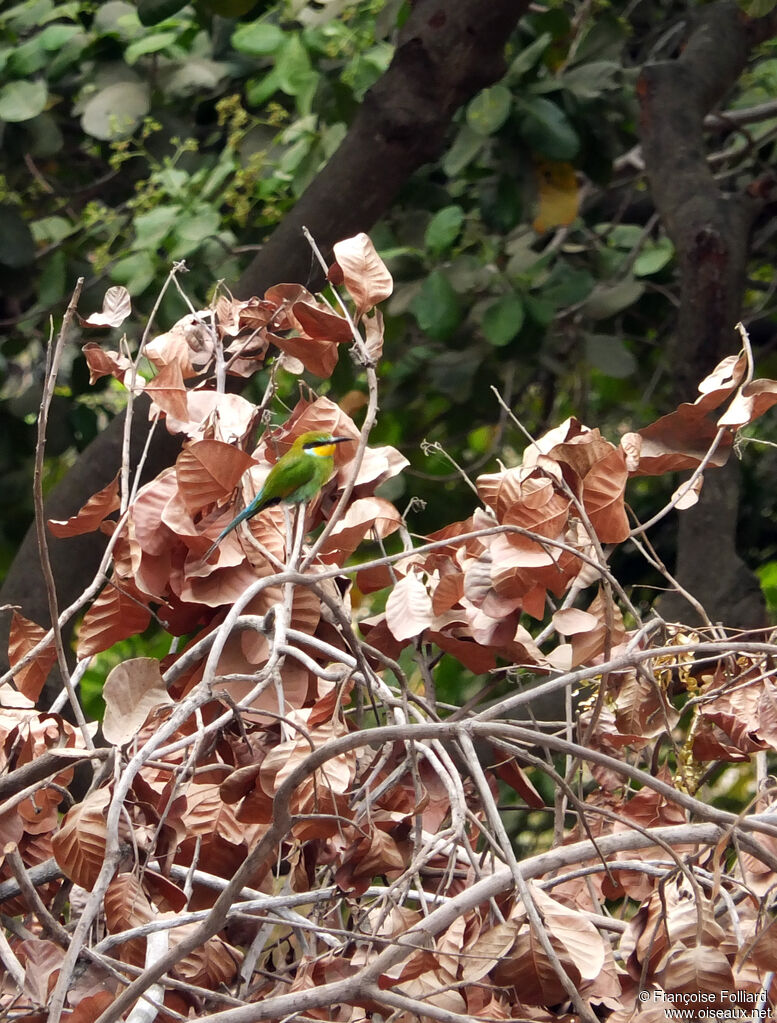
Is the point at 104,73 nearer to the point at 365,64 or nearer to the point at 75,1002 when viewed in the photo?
the point at 365,64

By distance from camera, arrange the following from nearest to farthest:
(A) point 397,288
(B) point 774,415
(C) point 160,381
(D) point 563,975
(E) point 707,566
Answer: (D) point 563,975
(C) point 160,381
(E) point 707,566
(A) point 397,288
(B) point 774,415

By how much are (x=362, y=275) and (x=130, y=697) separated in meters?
0.47

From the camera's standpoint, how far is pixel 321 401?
121cm

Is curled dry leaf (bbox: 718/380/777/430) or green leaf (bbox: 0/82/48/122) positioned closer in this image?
curled dry leaf (bbox: 718/380/777/430)

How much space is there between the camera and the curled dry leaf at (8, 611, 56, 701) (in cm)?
117

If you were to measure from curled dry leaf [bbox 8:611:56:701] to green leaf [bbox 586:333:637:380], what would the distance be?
1639 millimetres

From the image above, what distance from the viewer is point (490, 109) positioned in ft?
7.91

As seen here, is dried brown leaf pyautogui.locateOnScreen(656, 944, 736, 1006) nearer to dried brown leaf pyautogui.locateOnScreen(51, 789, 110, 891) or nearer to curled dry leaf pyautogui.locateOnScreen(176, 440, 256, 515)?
dried brown leaf pyautogui.locateOnScreen(51, 789, 110, 891)

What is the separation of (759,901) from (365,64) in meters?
2.21

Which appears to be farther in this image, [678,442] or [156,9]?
[156,9]

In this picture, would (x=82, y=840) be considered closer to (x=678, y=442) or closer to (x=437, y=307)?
(x=678, y=442)

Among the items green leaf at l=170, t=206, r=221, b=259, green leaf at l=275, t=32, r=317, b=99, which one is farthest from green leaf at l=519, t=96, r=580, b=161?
green leaf at l=170, t=206, r=221, b=259

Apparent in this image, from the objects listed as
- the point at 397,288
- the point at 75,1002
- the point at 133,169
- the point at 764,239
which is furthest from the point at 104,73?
the point at 75,1002

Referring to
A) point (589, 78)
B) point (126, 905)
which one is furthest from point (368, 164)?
point (126, 905)
